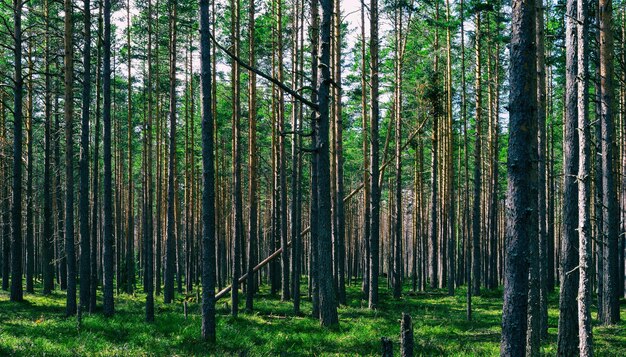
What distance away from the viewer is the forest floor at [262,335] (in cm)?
863

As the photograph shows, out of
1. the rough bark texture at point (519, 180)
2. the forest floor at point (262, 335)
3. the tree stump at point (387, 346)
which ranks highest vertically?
the rough bark texture at point (519, 180)

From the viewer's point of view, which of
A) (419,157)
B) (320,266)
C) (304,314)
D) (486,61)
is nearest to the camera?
(320,266)

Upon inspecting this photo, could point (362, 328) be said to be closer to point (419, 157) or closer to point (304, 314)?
point (304, 314)

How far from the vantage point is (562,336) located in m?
8.95

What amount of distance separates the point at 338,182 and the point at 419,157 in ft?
43.8

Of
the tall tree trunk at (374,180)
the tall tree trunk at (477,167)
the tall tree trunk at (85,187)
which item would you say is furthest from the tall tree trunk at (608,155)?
the tall tree trunk at (85,187)

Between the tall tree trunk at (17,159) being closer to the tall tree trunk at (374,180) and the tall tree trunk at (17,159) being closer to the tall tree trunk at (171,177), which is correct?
the tall tree trunk at (171,177)

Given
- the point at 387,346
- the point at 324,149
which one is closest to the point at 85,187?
the point at 324,149

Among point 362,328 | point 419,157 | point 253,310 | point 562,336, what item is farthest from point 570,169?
point 419,157

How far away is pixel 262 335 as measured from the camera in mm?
10516

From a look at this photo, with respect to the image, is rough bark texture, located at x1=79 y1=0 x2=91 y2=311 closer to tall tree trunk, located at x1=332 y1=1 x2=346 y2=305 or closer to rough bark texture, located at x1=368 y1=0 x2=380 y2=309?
tall tree trunk, located at x1=332 y1=1 x2=346 y2=305

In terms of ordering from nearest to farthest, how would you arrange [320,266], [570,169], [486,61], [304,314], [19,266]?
[570,169]
[320,266]
[304,314]
[19,266]
[486,61]

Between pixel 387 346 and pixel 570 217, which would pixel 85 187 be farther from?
pixel 570 217

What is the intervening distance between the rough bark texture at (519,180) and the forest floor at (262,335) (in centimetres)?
391
